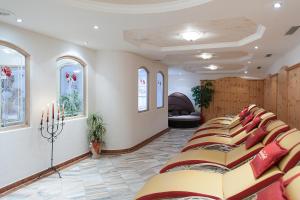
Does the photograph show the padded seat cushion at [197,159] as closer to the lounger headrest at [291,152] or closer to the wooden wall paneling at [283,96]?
the lounger headrest at [291,152]

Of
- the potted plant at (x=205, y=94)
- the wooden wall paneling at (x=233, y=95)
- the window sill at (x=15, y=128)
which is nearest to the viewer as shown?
the window sill at (x=15, y=128)

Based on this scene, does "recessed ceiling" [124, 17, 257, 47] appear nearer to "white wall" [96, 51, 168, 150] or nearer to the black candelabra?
"white wall" [96, 51, 168, 150]

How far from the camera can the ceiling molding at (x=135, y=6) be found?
326 cm

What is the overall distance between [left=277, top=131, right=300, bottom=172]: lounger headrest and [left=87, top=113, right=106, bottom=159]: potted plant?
13.6 ft

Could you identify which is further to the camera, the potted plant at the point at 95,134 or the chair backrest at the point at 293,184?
the potted plant at the point at 95,134

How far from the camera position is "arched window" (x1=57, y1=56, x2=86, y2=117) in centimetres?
540

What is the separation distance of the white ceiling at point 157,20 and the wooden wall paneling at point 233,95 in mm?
5619

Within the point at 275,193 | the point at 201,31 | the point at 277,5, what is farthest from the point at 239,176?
the point at 201,31

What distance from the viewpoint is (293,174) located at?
191cm

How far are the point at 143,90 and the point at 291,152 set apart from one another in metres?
5.84

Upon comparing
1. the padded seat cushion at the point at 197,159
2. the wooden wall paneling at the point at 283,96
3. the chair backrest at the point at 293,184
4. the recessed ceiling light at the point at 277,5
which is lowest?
the padded seat cushion at the point at 197,159

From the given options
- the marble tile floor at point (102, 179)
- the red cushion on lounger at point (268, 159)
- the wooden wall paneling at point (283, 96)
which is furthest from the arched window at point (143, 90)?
the red cushion on lounger at point (268, 159)

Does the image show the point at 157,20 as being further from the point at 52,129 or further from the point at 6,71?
the point at 52,129

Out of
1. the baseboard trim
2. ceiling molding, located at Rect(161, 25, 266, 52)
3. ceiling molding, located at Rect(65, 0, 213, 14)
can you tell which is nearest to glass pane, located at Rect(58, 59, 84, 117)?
the baseboard trim
